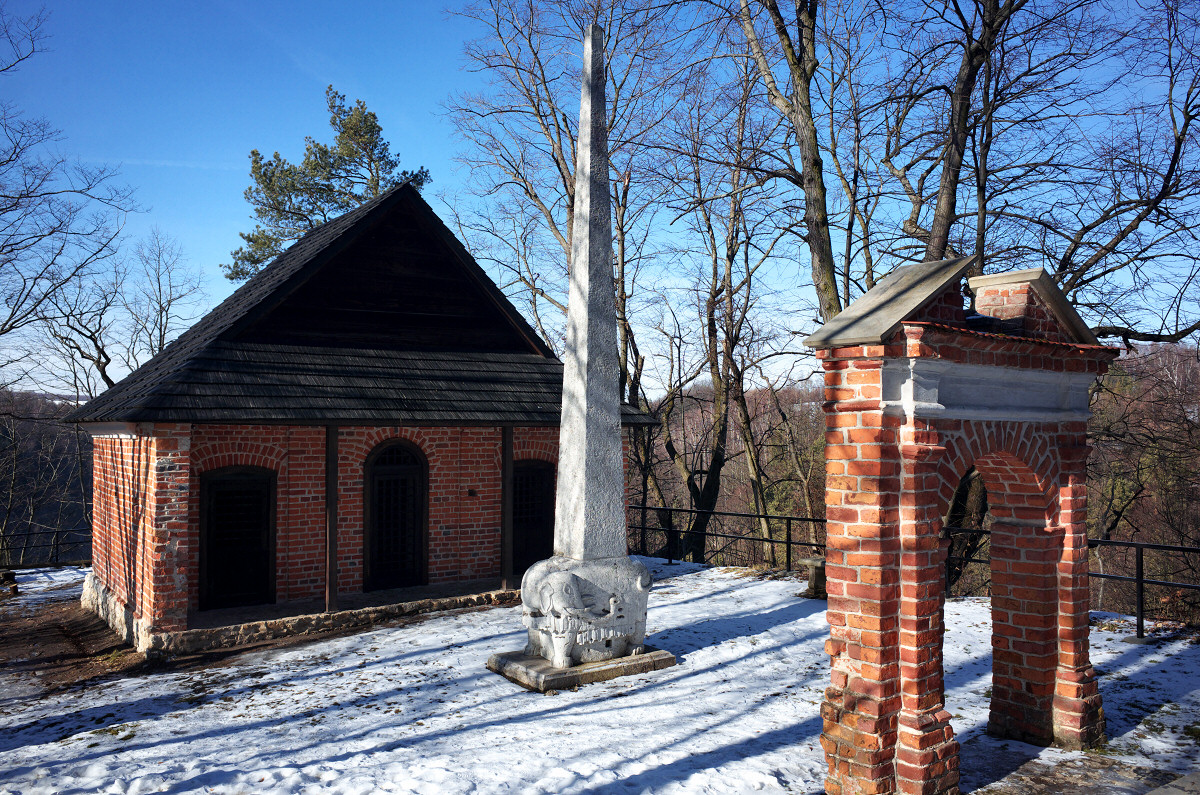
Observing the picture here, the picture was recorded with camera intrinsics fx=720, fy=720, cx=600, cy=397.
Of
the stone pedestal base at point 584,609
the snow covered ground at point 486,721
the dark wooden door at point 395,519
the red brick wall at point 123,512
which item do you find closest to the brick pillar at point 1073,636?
the snow covered ground at point 486,721

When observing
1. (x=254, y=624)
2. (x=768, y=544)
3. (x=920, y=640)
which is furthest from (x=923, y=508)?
(x=768, y=544)

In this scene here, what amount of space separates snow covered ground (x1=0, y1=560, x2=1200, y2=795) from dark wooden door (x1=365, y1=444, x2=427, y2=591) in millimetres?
2210

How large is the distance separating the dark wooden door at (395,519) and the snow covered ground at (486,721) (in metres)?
2.21

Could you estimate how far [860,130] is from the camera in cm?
1557

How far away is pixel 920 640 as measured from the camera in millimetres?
4258

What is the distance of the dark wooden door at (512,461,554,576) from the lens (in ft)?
39.4

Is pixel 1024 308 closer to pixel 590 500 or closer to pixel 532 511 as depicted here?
pixel 590 500

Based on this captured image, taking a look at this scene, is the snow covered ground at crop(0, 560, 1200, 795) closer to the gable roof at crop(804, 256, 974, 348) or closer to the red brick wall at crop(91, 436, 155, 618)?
the red brick wall at crop(91, 436, 155, 618)

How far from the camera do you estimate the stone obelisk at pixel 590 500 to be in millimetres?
7043

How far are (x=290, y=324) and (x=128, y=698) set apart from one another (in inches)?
210

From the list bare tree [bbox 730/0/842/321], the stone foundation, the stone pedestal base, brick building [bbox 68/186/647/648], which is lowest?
the stone foundation

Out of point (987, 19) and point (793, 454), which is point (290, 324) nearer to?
point (987, 19)

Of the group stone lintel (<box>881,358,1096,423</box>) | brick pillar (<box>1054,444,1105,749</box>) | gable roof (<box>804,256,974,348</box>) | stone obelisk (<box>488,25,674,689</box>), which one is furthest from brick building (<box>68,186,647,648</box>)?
brick pillar (<box>1054,444,1105,749</box>)

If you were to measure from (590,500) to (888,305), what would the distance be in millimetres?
3725
